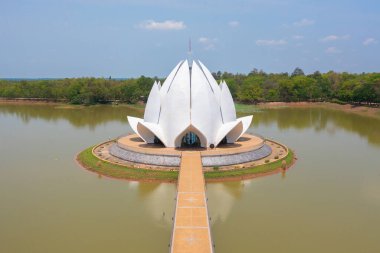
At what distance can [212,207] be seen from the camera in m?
15.2

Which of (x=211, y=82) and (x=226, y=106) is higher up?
(x=211, y=82)

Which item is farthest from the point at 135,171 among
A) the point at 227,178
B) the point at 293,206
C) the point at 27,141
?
the point at 27,141

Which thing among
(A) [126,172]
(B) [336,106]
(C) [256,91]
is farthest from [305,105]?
(A) [126,172]

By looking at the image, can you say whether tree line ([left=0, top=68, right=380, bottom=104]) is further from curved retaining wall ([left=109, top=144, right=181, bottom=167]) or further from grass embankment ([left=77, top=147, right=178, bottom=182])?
grass embankment ([left=77, top=147, right=178, bottom=182])

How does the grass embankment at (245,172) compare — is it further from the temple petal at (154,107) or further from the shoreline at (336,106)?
the shoreline at (336,106)

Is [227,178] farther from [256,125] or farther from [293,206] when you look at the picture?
[256,125]

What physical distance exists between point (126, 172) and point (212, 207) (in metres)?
6.01

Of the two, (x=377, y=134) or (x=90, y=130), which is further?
(x=90, y=130)

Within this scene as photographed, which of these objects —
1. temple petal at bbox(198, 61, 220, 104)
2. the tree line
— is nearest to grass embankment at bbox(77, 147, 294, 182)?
temple petal at bbox(198, 61, 220, 104)

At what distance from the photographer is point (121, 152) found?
22172 millimetres

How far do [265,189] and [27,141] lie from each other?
20461 millimetres

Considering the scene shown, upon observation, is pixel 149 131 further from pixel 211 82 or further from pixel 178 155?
pixel 211 82

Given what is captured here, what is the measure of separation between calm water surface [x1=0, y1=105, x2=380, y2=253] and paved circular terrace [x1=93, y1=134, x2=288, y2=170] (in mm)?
1924

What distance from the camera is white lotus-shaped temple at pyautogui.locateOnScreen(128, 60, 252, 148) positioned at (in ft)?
71.6
